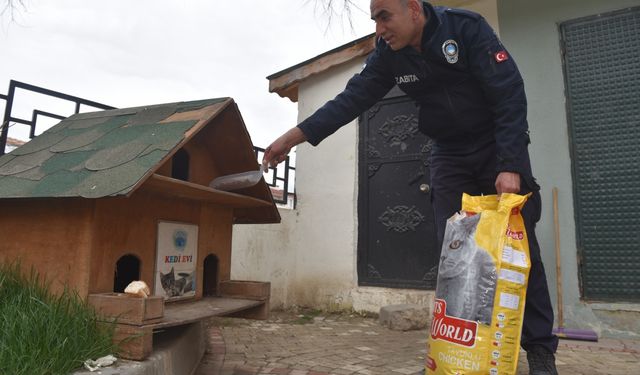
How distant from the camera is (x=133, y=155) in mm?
1896

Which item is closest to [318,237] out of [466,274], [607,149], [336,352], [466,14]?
[336,352]

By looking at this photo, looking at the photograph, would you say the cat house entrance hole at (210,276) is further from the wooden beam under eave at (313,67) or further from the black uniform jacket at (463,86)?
the wooden beam under eave at (313,67)

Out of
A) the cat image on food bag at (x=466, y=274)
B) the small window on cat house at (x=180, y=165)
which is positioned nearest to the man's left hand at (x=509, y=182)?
the cat image on food bag at (x=466, y=274)

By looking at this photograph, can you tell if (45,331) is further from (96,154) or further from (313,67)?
(313,67)

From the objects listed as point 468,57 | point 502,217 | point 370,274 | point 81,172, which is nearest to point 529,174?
point 502,217

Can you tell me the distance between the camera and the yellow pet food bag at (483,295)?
162 cm

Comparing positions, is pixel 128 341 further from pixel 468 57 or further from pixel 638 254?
pixel 638 254

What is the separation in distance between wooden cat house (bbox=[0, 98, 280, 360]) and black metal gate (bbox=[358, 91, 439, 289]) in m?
2.47

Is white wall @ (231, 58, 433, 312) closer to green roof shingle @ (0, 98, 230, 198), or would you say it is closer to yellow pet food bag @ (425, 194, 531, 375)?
green roof shingle @ (0, 98, 230, 198)

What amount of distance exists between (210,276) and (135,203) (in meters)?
0.86

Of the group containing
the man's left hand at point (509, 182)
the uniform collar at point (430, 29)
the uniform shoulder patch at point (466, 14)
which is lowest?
the man's left hand at point (509, 182)

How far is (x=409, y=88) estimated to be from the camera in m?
2.22

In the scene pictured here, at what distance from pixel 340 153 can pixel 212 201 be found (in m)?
3.08

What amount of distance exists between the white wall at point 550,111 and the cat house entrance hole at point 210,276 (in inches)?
114
